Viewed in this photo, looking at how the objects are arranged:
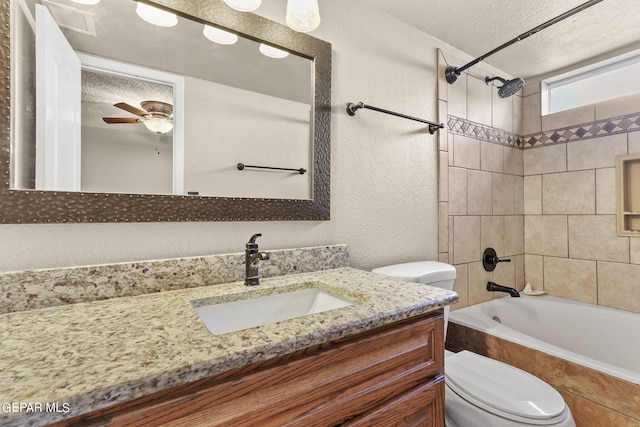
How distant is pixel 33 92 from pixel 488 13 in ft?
6.54

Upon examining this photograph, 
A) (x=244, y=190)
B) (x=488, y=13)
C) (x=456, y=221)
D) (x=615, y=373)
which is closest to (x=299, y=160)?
(x=244, y=190)

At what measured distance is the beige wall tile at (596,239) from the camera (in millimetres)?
1939

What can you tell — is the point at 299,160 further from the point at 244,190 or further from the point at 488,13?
the point at 488,13

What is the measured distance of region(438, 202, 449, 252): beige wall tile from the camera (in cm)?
176

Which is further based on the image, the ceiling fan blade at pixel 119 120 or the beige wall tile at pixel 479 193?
the beige wall tile at pixel 479 193

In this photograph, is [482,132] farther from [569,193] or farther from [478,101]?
[569,193]

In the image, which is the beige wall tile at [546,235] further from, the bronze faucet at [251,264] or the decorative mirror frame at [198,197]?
the bronze faucet at [251,264]

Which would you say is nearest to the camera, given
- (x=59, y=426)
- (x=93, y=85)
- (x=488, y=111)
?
(x=59, y=426)

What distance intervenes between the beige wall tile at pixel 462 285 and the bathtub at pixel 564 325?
4cm

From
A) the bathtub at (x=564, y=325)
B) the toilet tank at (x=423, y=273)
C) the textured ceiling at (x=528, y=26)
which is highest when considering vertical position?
the textured ceiling at (x=528, y=26)

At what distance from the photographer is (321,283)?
1.06m

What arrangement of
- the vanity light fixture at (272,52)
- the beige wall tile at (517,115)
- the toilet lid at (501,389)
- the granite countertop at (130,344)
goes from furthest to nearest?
the beige wall tile at (517,115) → the vanity light fixture at (272,52) → the toilet lid at (501,389) → the granite countertop at (130,344)

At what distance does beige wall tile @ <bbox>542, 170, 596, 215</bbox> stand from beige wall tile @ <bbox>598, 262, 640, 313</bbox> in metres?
0.39

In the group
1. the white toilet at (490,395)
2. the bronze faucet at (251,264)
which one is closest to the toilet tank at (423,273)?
the white toilet at (490,395)
